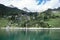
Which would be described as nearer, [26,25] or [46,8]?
[26,25]

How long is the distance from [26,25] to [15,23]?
187 centimetres

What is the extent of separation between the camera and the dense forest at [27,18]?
3072 centimetres

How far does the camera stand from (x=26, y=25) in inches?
1194

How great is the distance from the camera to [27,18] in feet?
105

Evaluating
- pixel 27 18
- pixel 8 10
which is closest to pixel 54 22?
pixel 27 18

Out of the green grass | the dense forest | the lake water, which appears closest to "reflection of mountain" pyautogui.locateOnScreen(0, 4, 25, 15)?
the dense forest

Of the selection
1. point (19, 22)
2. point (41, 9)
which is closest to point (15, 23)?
point (19, 22)

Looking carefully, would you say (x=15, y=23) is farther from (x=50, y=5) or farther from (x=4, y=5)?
(x=50, y=5)

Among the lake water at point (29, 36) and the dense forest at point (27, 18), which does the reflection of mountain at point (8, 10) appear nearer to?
the dense forest at point (27, 18)

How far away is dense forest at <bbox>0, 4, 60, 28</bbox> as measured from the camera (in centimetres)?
3072

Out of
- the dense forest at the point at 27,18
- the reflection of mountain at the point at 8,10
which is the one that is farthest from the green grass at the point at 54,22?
the reflection of mountain at the point at 8,10

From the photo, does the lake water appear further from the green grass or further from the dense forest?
the green grass

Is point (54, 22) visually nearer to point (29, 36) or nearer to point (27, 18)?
point (27, 18)

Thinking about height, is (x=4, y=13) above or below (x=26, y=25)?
above
